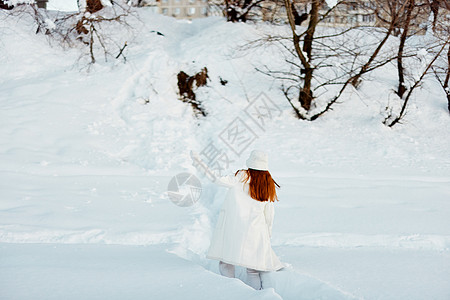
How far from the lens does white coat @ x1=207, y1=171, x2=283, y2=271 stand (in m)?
3.20

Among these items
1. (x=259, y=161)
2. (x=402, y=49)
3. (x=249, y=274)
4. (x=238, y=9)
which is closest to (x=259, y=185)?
(x=259, y=161)

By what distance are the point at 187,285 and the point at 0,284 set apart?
4.12 feet

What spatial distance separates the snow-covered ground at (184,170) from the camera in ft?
10.2

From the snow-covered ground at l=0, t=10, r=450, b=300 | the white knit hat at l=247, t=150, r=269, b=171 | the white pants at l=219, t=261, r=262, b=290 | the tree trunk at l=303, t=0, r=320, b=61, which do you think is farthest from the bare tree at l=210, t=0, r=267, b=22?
the white pants at l=219, t=261, r=262, b=290

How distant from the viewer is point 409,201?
5602 mm

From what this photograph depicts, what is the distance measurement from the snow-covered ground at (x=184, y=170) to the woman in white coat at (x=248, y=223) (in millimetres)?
219

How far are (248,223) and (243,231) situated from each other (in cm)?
8

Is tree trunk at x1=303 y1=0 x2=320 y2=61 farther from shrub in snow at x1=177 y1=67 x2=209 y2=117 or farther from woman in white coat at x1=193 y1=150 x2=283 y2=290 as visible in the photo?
woman in white coat at x1=193 y1=150 x2=283 y2=290

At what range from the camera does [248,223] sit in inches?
127

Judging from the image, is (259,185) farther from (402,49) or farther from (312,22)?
(402,49)

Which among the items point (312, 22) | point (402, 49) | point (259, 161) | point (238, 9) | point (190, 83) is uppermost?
point (238, 9)

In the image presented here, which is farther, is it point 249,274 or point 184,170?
point 184,170

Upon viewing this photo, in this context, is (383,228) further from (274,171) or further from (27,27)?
(27,27)

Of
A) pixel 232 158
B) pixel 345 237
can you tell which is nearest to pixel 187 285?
pixel 345 237
